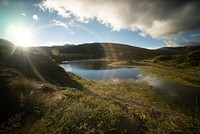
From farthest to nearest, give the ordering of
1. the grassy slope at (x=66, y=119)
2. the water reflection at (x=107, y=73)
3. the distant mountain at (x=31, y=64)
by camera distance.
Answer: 1. the water reflection at (x=107, y=73)
2. the distant mountain at (x=31, y=64)
3. the grassy slope at (x=66, y=119)

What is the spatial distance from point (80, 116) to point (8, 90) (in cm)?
697

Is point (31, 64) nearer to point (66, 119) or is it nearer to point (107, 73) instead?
point (66, 119)

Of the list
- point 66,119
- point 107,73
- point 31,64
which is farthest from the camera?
point 107,73

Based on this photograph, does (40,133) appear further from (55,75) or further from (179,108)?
(55,75)

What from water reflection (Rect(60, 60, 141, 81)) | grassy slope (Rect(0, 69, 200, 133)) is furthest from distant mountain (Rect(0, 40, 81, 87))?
water reflection (Rect(60, 60, 141, 81))

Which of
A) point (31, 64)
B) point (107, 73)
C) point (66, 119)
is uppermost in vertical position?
point (31, 64)

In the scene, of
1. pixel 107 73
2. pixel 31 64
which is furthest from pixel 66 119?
pixel 107 73

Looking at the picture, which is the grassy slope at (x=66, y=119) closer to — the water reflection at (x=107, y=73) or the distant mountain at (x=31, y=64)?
the distant mountain at (x=31, y=64)

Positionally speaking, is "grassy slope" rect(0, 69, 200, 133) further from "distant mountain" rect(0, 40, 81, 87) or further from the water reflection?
the water reflection

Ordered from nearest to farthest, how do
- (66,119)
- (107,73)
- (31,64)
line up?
1. (66,119)
2. (31,64)
3. (107,73)

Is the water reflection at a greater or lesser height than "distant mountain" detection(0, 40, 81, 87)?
lesser

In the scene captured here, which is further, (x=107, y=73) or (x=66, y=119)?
(x=107, y=73)

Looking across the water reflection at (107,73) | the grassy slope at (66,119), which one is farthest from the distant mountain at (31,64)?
the water reflection at (107,73)

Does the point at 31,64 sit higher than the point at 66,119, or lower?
higher
